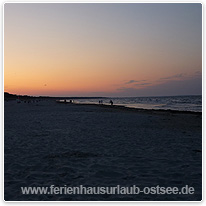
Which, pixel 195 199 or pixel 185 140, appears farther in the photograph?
pixel 185 140

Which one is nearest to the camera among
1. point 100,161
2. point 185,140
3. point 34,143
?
point 100,161

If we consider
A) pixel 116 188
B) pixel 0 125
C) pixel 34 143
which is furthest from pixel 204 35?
pixel 34 143

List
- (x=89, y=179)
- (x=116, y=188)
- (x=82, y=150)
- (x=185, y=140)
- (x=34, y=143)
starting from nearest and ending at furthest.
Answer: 1. (x=116, y=188)
2. (x=89, y=179)
3. (x=82, y=150)
4. (x=34, y=143)
5. (x=185, y=140)

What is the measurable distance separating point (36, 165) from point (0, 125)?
98.9 inches

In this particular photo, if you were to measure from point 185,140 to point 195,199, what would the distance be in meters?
8.33

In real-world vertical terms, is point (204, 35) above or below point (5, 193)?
above

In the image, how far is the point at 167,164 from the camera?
9203 millimetres

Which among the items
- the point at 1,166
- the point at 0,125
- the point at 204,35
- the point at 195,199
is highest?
the point at 204,35

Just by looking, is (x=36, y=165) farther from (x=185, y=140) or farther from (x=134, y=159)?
(x=185, y=140)

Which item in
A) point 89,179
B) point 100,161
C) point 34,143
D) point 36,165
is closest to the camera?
point 89,179

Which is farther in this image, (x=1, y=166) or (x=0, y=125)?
(x=0, y=125)

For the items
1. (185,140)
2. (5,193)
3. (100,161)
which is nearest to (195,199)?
(100,161)

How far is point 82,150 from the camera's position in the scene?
37.2ft

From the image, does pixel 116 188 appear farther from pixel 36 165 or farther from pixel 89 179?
pixel 36 165
